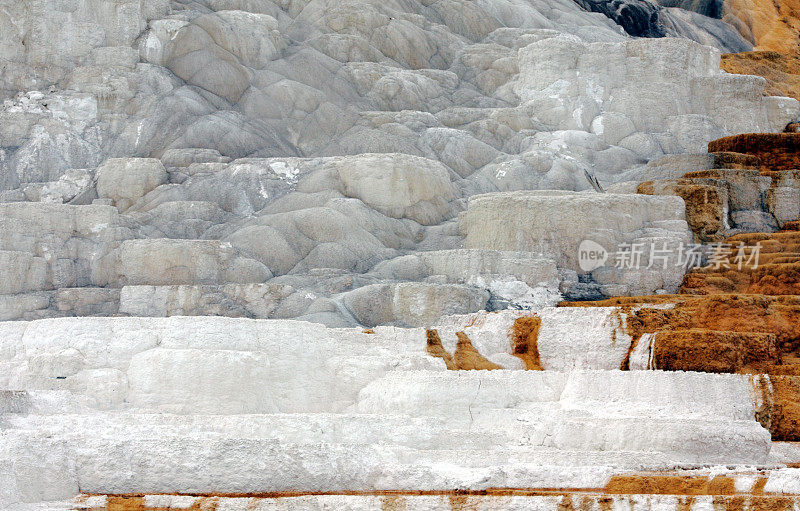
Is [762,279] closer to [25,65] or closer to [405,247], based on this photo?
[405,247]

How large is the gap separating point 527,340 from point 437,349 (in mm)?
884

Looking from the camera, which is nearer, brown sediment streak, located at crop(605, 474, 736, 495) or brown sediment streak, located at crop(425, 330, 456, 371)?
brown sediment streak, located at crop(605, 474, 736, 495)

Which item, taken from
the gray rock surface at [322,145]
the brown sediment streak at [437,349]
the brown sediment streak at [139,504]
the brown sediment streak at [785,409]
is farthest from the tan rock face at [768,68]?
the brown sediment streak at [139,504]

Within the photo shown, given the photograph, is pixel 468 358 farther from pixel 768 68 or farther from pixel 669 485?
pixel 768 68

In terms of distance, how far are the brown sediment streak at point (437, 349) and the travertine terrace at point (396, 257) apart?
0.11 feet

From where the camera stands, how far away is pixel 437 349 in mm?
8477

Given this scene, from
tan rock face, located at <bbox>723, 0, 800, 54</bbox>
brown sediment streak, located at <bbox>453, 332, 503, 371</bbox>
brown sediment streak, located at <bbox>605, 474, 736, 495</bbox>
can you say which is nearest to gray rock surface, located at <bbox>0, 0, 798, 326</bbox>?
brown sediment streak, located at <bbox>453, 332, 503, 371</bbox>

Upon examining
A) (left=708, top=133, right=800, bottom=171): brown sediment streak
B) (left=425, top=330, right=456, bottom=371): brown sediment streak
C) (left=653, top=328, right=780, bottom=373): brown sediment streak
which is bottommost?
(left=708, top=133, right=800, bottom=171): brown sediment streak

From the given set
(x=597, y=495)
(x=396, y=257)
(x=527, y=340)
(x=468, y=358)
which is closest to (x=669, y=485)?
(x=597, y=495)

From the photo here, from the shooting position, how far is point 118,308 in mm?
12758

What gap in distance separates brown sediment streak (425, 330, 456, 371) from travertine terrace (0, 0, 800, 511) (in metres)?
0.03

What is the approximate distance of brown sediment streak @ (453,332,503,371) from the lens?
8359 millimetres

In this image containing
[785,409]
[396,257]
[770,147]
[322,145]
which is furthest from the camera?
[322,145]

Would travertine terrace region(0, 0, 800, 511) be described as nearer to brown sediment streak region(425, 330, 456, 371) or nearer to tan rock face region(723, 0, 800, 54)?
brown sediment streak region(425, 330, 456, 371)
